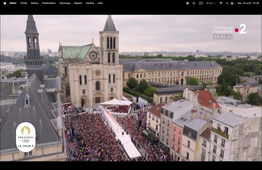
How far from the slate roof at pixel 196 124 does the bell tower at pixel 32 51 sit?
59.2 ft

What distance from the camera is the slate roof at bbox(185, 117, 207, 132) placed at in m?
14.3

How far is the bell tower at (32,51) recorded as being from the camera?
20.1m

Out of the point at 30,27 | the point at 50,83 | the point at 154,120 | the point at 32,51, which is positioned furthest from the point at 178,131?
the point at 30,27

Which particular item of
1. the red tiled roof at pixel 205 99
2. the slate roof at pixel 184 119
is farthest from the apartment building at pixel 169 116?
the red tiled roof at pixel 205 99

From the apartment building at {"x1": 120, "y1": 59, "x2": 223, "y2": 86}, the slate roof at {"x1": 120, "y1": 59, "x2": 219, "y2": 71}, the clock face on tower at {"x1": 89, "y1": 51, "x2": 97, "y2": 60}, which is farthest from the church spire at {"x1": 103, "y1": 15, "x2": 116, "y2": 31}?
the slate roof at {"x1": 120, "y1": 59, "x2": 219, "y2": 71}

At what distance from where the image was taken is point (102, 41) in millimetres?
32969

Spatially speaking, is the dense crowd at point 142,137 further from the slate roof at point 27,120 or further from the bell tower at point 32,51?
the bell tower at point 32,51

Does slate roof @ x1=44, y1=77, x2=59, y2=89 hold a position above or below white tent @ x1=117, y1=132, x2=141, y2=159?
above
